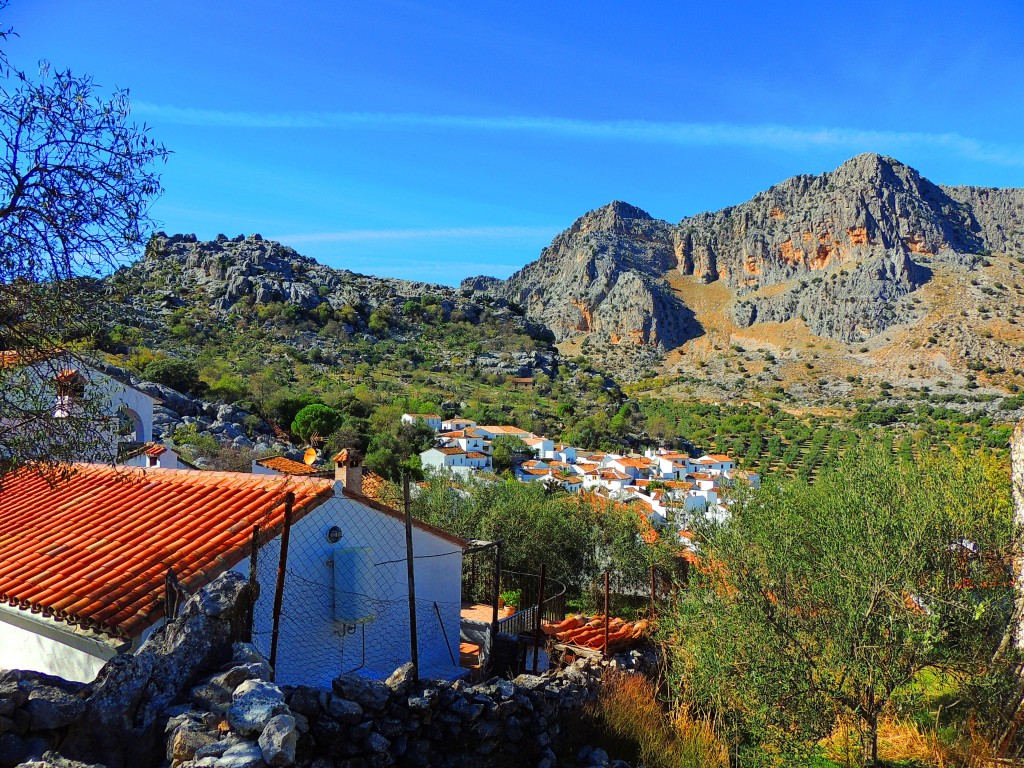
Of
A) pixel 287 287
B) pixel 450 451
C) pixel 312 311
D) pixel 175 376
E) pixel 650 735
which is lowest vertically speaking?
pixel 650 735

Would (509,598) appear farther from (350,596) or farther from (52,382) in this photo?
(52,382)

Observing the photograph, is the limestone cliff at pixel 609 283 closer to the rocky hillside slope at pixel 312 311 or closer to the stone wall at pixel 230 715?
the rocky hillside slope at pixel 312 311

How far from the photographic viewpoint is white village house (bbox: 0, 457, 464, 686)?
652cm

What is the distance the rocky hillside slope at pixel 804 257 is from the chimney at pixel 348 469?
113 metres

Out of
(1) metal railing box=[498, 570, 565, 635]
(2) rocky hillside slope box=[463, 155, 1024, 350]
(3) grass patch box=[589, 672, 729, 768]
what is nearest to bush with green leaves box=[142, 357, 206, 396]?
(1) metal railing box=[498, 570, 565, 635]

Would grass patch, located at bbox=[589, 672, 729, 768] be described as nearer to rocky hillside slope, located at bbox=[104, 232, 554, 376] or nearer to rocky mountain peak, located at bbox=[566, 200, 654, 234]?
rocky hillside slope, located at bbox=[104, 232, 554, 376]

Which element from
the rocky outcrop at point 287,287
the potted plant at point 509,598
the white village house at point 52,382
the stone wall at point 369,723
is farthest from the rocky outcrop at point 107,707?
the rocky outcrop at point 287,287

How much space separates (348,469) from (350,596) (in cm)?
138

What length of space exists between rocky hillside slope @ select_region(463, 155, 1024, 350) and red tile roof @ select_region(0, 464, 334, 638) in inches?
4462

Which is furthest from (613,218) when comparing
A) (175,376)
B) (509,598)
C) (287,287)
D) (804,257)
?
(509,598)

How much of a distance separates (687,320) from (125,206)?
129081mm

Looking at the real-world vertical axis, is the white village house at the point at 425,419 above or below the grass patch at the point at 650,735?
above

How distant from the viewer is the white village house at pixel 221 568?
652 centimetres

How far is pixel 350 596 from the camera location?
748cm
